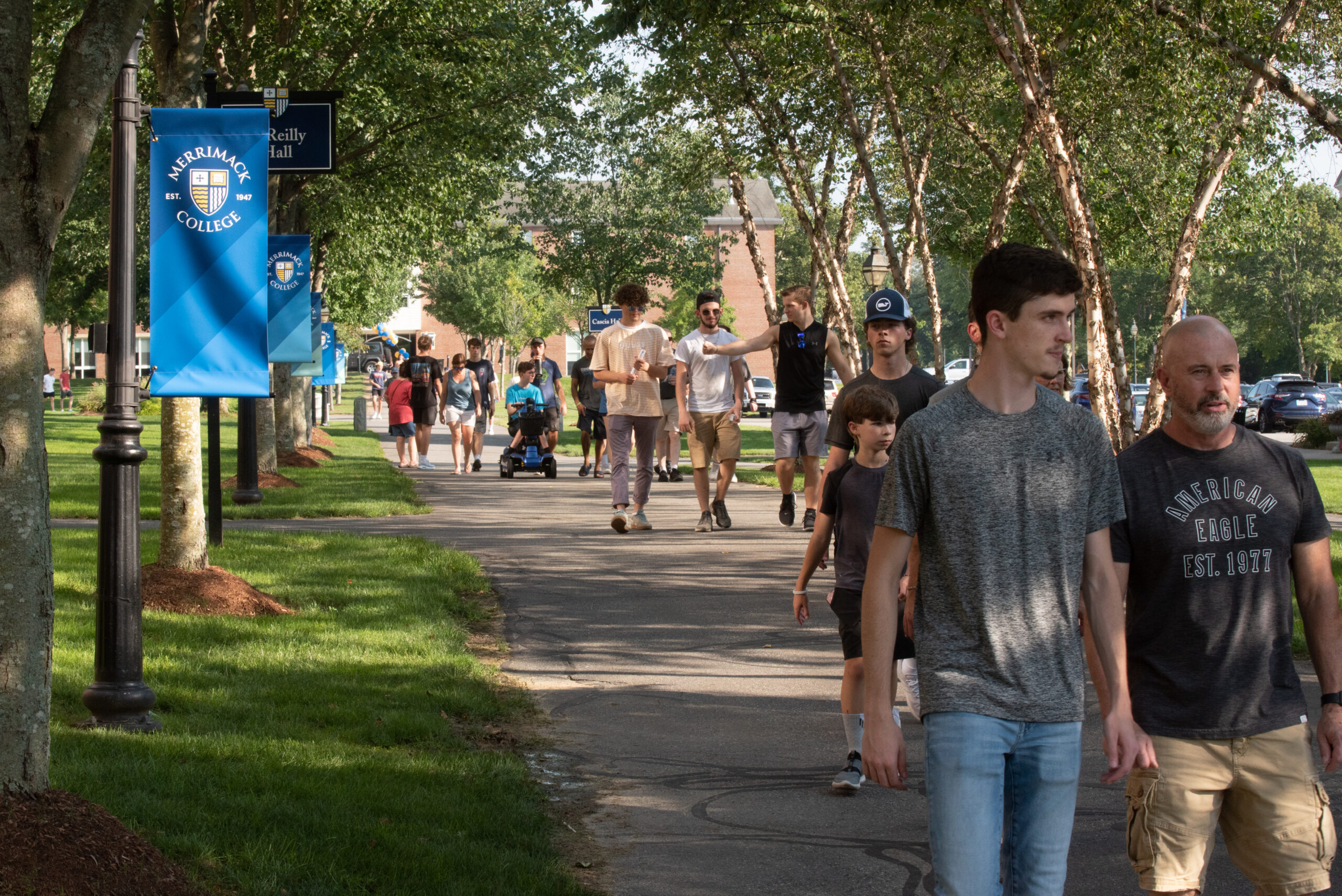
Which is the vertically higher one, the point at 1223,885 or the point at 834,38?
the point at 834,38

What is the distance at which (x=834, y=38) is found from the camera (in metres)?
18.0

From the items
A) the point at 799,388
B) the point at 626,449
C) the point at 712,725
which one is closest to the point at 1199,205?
the point at 799,388

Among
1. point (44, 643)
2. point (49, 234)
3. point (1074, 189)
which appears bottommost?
point (44, 643)

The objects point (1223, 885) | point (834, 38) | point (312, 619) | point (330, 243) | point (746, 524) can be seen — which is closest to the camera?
point (1223, 885)

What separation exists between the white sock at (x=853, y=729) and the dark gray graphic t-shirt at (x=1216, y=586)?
1.92 meters

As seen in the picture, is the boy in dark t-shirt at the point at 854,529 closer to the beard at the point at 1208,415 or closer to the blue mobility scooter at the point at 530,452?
the beard at the point at 1208,415

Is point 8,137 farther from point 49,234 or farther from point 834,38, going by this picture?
point 834,38

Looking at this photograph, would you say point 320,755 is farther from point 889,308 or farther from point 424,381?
point 424,381

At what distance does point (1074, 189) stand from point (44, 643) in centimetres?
1223

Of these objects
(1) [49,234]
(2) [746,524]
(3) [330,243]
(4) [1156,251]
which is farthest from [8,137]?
(4) [1156,251]

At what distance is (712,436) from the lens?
13430mm

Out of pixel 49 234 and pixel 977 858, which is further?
pixel 49 234

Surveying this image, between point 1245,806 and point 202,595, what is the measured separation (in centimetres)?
645

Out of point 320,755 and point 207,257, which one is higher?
point 207,257
